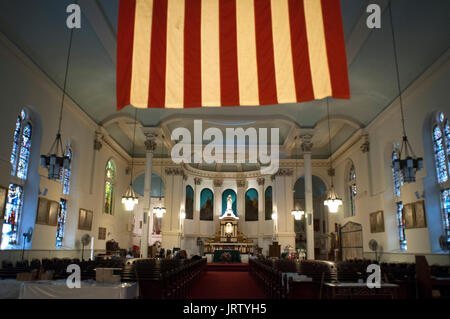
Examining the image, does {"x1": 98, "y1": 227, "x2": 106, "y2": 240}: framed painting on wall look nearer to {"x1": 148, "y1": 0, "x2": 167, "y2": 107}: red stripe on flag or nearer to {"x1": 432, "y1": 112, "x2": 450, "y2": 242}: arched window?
{"x1": 432, "y1": 112, "x2": 450, "y2": 242}: arched window

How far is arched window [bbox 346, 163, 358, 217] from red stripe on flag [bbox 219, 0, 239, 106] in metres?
19.1

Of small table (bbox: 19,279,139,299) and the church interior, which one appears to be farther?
small table (bbox: 19,279,139,299)

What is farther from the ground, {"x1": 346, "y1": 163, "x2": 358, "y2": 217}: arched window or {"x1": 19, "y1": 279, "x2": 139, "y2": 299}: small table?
{"x1": 346, "y1": 163, "x2": 358, "y2": 217}: arched window

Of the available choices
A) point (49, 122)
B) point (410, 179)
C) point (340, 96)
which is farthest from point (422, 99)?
point (49, 122)

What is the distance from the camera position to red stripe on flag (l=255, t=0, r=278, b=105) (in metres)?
4.48

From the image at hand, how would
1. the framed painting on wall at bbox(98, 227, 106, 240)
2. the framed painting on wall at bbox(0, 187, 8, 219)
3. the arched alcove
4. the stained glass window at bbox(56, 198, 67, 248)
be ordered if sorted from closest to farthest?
the framed painting on wall at bbox(0, 187, 8, 219) < the stained glass window at bbox(56, 198, 67, 248) < the framed painting on wall at bbox(98, 227, 106, 240) < the arched alcove

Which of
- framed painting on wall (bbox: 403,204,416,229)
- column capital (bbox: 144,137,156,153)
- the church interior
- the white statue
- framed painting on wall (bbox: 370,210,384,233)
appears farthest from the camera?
the white statue

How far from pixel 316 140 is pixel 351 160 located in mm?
3021

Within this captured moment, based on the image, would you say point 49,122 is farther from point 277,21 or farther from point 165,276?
point 277,21

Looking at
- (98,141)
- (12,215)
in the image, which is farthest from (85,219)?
(12,215)

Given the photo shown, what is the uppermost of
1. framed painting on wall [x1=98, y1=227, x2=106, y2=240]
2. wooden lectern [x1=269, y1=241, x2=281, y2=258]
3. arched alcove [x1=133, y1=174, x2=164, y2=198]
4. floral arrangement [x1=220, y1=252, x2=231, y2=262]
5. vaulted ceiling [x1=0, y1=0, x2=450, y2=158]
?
vaulted ceiling [x1=0, y1=0, x2=450, y2=158]

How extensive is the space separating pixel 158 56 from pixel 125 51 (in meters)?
0.44

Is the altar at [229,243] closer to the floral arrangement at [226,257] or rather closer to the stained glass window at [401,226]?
the floral arrangement at [226,257]

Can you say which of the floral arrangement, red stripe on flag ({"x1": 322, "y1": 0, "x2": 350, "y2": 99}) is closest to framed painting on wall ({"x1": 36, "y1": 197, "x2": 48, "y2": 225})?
red stripe on flag ({"x1": 322, "y1": 0, "x2": 350, "y2": 99})
